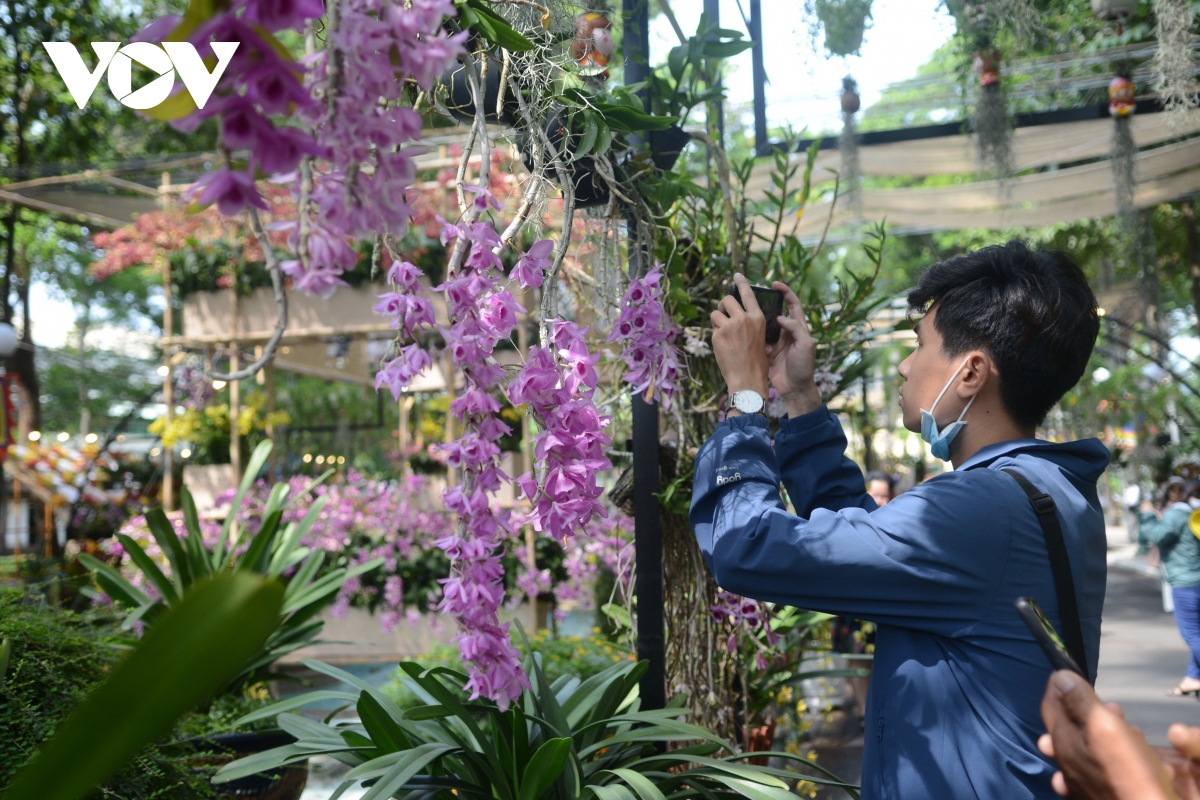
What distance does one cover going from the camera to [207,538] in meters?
6.09

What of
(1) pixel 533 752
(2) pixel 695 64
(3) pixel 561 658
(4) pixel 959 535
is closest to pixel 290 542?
(3) pixel 561 658

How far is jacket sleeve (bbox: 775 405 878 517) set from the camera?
155 cm

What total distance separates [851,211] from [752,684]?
4.71 meters

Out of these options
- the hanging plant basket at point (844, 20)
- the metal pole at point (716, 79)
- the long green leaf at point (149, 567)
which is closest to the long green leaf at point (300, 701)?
the long green leaf at point (149, 567)

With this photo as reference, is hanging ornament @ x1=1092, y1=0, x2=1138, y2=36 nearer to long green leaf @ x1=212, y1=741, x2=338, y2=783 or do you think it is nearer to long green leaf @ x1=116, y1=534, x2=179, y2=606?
long green leaf @ x1=212, y1=741, x2=338, y2=783

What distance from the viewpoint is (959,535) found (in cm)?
119

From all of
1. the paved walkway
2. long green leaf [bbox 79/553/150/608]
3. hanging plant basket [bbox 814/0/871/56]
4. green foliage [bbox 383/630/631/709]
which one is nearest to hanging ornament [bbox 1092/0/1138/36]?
hanging plant basket [bbox 814/0/871/56]

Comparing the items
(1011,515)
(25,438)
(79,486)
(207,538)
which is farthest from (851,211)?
(25,438)

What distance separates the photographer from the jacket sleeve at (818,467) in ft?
5.09

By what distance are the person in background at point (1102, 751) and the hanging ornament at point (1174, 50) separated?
5.09 meters

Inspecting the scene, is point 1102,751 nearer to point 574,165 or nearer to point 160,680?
point 160,680

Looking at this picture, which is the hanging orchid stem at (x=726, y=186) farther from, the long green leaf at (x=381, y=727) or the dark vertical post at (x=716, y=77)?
the long green leaf at (x=381, y=727)

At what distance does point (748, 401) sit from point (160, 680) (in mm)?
984

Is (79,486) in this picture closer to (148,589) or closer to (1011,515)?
(148,589)
